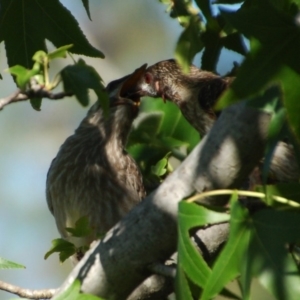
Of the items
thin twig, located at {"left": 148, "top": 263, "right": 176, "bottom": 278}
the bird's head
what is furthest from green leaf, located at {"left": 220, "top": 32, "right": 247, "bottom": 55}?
the bird's head

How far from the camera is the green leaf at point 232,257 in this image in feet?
8.62

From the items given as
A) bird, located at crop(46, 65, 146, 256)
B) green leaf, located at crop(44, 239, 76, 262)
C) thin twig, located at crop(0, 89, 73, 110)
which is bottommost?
bird, located at crop(46, 65, 146, 256)

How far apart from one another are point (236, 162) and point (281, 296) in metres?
0.48

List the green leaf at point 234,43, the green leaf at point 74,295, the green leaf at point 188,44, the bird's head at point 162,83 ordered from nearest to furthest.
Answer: the green leaf at point 74,295 < the green leaf at point 188,44 < the green leaf at point 234,43 < the bird's head at point 162,83

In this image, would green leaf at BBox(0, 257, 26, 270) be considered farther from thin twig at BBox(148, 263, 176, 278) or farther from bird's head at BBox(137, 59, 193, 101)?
bird's head at BBox(137, 59, 193, 101)

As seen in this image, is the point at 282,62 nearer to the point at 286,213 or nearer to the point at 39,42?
the point at 286,213

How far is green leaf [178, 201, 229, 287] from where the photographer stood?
2.69m

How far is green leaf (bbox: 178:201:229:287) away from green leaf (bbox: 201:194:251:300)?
5 centimetres

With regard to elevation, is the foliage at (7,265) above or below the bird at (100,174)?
above

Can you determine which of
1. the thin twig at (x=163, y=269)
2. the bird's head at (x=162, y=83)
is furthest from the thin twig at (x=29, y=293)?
the bird's head at (x=162, y=83)

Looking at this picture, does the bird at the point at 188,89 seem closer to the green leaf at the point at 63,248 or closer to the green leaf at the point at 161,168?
the green leaf at the point at 161,168

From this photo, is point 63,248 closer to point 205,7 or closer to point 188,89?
point 205,7

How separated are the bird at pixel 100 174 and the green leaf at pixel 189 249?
92.4 inches

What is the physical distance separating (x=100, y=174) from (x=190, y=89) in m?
0.89
